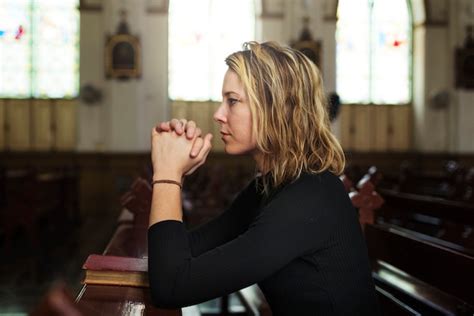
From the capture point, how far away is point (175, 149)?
1846 millimetres

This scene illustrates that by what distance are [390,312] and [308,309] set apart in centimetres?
67

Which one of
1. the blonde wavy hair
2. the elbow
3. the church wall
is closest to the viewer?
the elbow

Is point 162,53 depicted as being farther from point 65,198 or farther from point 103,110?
point 65,198

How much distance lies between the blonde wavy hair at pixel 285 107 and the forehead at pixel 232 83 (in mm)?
20

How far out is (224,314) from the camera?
431 centimetres

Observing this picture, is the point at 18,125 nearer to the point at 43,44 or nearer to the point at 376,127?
the point at 43,44

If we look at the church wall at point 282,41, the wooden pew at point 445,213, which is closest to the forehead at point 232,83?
the wooden pew at point 445,213

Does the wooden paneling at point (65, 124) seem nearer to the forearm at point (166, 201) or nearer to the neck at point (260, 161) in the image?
the neck at point (260, 161)

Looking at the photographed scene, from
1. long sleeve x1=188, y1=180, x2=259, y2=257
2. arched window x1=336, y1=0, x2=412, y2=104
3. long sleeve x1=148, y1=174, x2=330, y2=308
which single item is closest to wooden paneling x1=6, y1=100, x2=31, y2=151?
arched window x1=336, y1=0, x2=412, y2=104

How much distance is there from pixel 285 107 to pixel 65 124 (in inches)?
517

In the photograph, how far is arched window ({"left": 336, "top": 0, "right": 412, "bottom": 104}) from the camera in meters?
15.3

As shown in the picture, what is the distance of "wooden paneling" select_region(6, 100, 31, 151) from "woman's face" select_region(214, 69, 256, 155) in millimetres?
13172

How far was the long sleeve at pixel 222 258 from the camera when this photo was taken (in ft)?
5.33

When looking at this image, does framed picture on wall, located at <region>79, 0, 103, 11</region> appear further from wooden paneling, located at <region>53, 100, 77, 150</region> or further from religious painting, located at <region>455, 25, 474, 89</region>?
religious painting, located at <region>455, 25, 474, 89</region>
